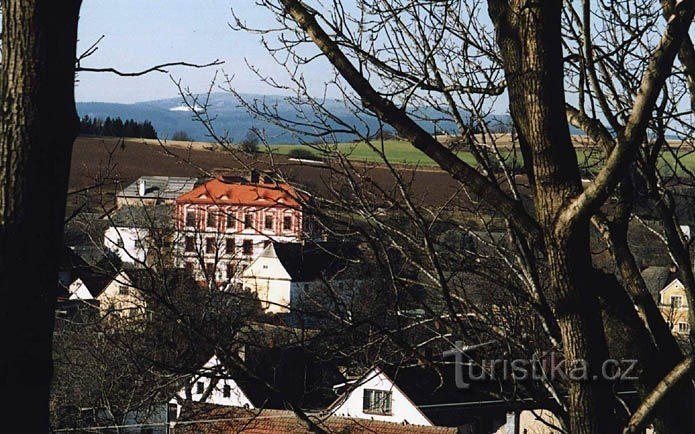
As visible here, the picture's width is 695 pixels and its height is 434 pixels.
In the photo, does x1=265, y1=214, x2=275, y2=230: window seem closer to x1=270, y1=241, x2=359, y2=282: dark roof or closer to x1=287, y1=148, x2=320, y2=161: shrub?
x1=270, y1=241, x2=359, y2=282: dark roof

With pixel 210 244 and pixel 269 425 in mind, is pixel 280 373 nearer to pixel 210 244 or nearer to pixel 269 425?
pixel 210 244

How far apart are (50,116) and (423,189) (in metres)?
4.04

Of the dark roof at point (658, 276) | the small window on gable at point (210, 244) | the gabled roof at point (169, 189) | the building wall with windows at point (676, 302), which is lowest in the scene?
the building wall with windows at point (676, 302)

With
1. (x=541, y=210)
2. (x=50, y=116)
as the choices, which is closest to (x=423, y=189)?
(x=541, y=210)

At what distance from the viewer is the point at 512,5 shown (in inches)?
123

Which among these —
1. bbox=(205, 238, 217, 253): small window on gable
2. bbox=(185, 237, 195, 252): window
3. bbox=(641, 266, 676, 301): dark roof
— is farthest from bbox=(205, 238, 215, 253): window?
bbox=(641, 266, 676, 301): dark roof

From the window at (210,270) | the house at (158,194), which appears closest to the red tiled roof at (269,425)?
the window at (210,270)

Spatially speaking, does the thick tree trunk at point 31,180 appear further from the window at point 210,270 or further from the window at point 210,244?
the window at point 210,244

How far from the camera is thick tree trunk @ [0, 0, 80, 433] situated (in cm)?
242

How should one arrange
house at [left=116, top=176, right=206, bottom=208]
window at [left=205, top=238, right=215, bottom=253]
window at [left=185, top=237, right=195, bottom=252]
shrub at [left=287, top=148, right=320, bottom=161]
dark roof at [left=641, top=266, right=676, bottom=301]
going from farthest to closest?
1. dark roof at [left=641, top=266, right=676, bottom=301]
2. window at [left=205, top=238, right=215, bottom=253]
3. window at [left=185, top=237, right=195, bottom=252]
4. house at [left=116, top=176, right=206, bottom=208]
5. shrub at [left=287, top=148, right=320, bottom=161]

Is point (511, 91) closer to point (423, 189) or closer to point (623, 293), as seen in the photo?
point (623, 293)

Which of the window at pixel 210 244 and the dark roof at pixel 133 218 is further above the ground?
the dark roof at pixel 133 218

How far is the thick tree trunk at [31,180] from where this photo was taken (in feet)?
7.95

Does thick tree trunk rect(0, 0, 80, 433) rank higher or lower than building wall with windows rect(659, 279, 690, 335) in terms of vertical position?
higher
